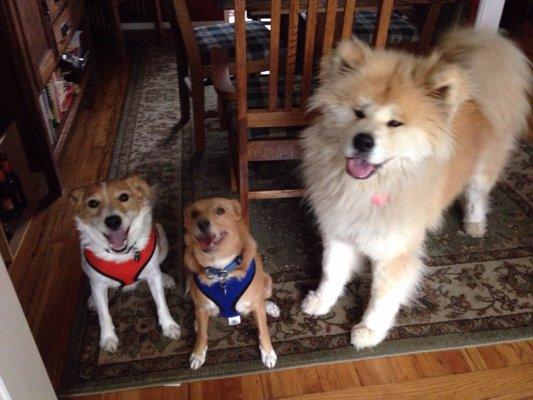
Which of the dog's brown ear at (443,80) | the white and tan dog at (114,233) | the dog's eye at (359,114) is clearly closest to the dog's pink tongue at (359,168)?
the dog's eye at (359,114)

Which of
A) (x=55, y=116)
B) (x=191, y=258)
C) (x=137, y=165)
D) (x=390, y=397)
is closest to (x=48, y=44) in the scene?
(x=55, y=116)

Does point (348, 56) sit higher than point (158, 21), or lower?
higher

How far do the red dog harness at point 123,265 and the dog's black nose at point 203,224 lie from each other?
0.30 metres

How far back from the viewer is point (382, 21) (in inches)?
57.3

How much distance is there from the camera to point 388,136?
1.17m

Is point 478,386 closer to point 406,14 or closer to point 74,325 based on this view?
point 74,325

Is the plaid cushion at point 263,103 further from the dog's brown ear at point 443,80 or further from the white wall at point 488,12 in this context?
the white wall at point 488,12

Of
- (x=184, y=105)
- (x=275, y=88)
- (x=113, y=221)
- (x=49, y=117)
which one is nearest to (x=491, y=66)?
(x=275, y=88)

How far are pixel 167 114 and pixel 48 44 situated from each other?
0.89m

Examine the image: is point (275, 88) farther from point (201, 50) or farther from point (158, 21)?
point (158, 21)

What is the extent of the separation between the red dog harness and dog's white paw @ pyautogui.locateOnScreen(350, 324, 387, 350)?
2.46 feet

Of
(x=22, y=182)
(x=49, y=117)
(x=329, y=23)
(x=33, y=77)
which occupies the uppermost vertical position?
(x=329, y=23)

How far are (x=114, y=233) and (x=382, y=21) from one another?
1.11 m

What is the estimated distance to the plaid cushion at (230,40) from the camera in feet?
7.66
